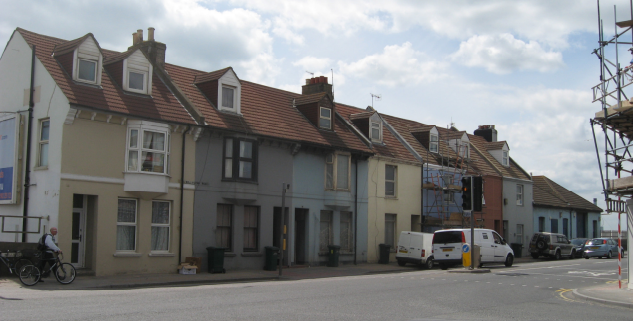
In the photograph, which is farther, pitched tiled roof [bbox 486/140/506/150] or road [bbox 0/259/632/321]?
pitched tiled roof [bbox 486/140/506/150]

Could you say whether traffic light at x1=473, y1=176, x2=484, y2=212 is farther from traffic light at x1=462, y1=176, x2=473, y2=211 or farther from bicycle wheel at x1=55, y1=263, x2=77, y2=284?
bicycle wheel at x1=55, y1=263, x2=77, y2=284

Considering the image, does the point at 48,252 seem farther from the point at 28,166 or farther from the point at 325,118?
the point at 325,118

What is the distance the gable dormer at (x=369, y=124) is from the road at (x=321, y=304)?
14986 millimetres

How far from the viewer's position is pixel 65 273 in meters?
17.2

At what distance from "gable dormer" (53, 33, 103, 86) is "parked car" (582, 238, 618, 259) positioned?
3315 cm

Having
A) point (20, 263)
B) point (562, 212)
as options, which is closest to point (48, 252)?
point (20, 263)

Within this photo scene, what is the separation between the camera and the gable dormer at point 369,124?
106ft

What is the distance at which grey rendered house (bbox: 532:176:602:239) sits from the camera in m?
45.9

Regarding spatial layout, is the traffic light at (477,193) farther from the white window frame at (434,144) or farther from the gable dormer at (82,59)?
the gable dormer at (82,59)

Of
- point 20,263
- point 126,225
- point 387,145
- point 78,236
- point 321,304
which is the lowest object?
point 321,304

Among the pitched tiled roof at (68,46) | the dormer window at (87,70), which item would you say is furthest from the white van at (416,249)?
the pitched tiled roof at (68,46)

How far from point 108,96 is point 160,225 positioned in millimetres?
4920

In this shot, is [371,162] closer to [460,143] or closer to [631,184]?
[460,143]

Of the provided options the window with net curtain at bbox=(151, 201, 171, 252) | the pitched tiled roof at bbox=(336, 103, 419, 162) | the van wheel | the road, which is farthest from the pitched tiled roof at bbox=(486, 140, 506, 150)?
the window with net curtain at bbox=(151, 201, 171, 252)
